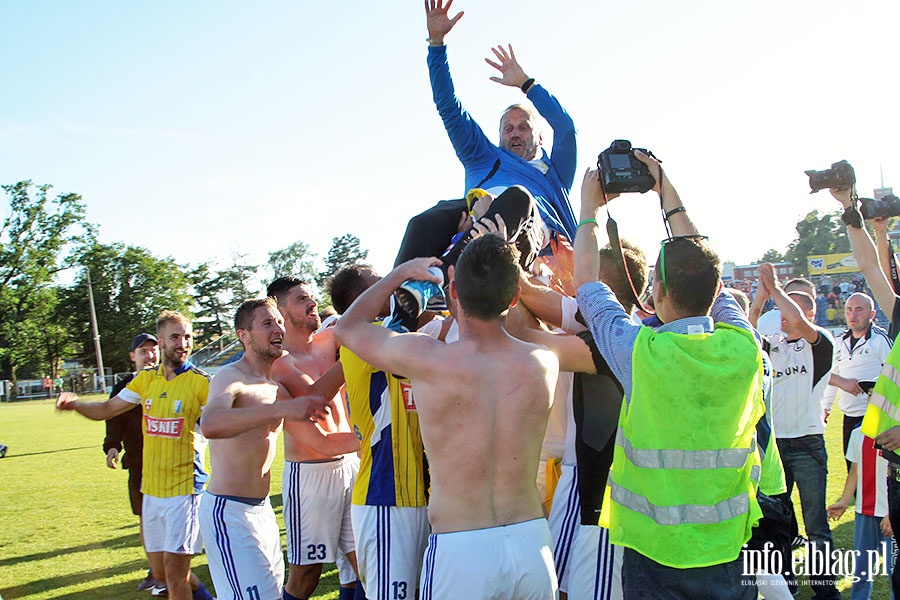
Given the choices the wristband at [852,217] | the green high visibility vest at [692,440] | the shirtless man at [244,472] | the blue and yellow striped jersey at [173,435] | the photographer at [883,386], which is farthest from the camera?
the blue and yellow striped jersey at [173,435]

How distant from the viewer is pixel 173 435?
19.0ft

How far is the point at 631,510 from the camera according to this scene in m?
2.79

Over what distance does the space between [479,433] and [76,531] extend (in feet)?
26.8

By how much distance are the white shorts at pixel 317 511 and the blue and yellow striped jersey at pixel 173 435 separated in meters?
1.13

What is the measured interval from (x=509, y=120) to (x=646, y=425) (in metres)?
2.36

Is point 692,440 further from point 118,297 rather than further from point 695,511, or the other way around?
point 118,297

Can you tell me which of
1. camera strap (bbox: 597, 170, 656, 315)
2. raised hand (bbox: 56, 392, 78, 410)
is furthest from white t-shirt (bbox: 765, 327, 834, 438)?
raised hand (bbox: 56, 392, 78, 410)

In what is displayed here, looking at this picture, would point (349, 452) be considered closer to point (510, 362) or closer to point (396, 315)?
point (396, 315)

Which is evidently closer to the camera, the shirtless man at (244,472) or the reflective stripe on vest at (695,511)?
the reflective stripe on vest at (695,511)

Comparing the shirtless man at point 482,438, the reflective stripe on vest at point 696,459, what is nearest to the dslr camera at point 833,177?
the reflective stripe on vest at point 696,459

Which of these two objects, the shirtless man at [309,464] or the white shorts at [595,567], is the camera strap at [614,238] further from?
the shirtless man at [309,464]

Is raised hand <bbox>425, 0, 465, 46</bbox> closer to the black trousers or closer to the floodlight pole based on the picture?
the black trousers

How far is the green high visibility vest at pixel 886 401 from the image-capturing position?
390 centimetres

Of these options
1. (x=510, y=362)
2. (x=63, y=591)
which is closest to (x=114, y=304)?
(x=63, y=591)
